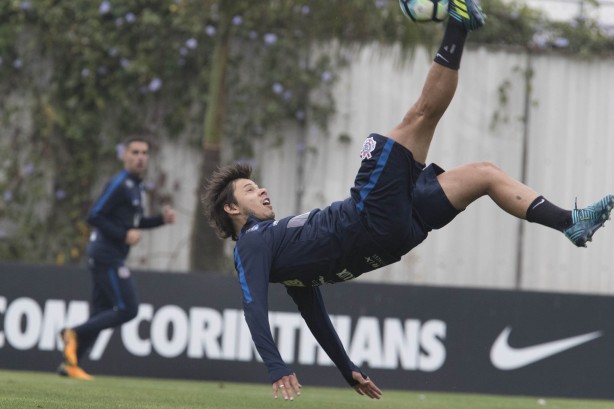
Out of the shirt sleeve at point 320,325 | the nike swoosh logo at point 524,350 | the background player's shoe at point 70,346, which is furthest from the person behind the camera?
the nike swoosh logo at point 524,350

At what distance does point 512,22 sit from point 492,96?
129cm

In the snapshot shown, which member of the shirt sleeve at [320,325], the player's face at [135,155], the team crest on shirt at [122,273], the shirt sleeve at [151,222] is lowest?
the shirt sleeve at [320,325]

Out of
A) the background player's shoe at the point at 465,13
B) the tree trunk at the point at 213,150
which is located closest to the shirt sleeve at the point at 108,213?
the tree trunk at the point at 213,150

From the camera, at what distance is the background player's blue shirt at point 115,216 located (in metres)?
11.5

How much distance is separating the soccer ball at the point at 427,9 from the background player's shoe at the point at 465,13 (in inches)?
1.7

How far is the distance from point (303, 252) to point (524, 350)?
20.2ft

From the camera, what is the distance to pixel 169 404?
8320 millimetres

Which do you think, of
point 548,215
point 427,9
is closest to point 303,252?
point 548,215

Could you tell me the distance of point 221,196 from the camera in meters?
→ 7.53

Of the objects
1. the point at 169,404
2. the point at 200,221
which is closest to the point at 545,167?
the point at 200,221

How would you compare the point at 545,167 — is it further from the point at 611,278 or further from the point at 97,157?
the point at 97,157

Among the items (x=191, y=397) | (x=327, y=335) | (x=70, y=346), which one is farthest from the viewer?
(x=70, y=346)

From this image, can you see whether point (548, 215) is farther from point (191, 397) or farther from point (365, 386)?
point (191, 397)

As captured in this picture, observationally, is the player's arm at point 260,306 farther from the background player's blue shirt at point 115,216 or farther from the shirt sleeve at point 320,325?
the background player's blue shirt at point 115,216
